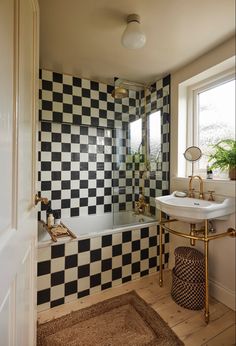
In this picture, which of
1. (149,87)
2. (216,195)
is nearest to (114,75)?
(149,87)

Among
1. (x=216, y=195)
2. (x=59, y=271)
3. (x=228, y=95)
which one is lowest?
(x=59, y=271)

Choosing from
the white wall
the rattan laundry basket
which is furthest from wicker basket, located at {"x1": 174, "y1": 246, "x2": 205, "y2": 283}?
the white wall

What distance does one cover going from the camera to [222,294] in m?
1.36

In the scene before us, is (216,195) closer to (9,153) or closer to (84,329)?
(84,329)

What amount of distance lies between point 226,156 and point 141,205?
0.99 m

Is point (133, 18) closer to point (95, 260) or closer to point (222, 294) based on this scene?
point (95, 260)

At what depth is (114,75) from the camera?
1.93m

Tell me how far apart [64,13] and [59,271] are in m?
1.63

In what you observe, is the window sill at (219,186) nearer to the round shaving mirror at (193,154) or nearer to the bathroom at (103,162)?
the bathroom at (103,162)

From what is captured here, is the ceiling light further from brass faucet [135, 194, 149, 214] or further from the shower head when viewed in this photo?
brass faucet [135, 194, 149, 214]

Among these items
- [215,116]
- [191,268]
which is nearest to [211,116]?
[215,116]

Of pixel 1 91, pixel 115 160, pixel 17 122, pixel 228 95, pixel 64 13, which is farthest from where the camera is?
pixel 115 160

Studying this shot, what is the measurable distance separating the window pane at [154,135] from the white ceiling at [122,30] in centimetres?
42

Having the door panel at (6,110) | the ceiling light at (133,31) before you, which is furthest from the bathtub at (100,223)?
the ceiling light at (133,31)
